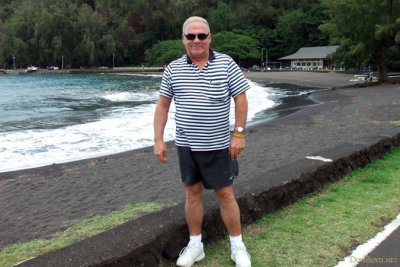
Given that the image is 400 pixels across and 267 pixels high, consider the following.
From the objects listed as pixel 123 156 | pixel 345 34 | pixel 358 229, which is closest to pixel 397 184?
pixel 358 229

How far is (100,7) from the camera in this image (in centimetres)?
12044

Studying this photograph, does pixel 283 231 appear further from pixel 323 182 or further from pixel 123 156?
pixel 123 156

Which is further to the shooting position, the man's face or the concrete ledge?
the man's face

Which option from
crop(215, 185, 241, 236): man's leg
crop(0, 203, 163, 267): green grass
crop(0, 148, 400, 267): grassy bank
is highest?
crop(215, 185, 241, 236): man's leg

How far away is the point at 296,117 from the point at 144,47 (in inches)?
3968

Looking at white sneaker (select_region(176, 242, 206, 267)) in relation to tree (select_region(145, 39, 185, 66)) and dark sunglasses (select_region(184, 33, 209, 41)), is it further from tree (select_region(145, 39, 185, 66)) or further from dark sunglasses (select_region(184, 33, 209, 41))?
tree (select_region(145, 39, 185, 66))

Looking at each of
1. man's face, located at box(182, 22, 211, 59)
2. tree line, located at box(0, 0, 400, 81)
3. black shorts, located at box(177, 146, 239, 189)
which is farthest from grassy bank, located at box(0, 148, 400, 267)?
tree line, located at box(0, 0, 400, 81)

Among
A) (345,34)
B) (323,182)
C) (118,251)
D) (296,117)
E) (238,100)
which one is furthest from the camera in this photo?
(345,34)

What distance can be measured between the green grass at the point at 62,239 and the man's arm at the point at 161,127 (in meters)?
1.33

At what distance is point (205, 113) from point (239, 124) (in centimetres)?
28

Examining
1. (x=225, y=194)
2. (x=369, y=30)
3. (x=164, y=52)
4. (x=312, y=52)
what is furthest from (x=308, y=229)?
(x=164, y=52)

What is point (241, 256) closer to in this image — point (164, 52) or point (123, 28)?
point (164, 52)

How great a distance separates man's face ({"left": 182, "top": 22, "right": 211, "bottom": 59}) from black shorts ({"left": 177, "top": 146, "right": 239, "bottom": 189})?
726 millimetres

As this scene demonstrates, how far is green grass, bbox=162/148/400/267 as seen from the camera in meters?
3.47
